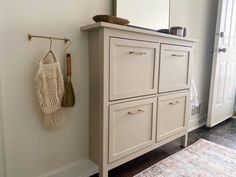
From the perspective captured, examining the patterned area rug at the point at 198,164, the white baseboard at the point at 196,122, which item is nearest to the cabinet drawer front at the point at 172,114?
the patterned area rug at the point at 198,164

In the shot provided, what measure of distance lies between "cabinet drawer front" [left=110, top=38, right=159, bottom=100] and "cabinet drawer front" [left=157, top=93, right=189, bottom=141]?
21 cm

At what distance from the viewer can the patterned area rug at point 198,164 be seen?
1.46 m

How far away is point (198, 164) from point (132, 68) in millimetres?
1052

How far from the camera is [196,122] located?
8.19ft

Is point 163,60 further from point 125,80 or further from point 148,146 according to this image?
point 148,146

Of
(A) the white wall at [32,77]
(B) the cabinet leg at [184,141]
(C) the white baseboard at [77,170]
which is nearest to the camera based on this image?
(A) the white wall at [32,77]

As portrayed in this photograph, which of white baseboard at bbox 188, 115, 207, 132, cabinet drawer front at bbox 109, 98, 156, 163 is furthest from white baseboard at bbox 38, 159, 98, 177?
white baseboard at bbox 188, 115, 207, 132

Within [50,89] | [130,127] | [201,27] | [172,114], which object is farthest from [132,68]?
[201,27]

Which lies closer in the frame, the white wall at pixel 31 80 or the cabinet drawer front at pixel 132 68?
the white wall at pixel 31 80

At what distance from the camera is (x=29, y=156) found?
1162 mm

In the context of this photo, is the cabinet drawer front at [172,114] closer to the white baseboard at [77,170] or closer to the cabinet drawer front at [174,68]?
the cabinet drawer front at [174,68]

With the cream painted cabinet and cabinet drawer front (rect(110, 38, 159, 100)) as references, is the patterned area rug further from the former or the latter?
cabinet drawer front (rect(110, 38, 159, 100))

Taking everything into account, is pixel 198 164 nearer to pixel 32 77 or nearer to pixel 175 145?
pixel 175 145

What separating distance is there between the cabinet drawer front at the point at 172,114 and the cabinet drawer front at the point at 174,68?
0.09m
